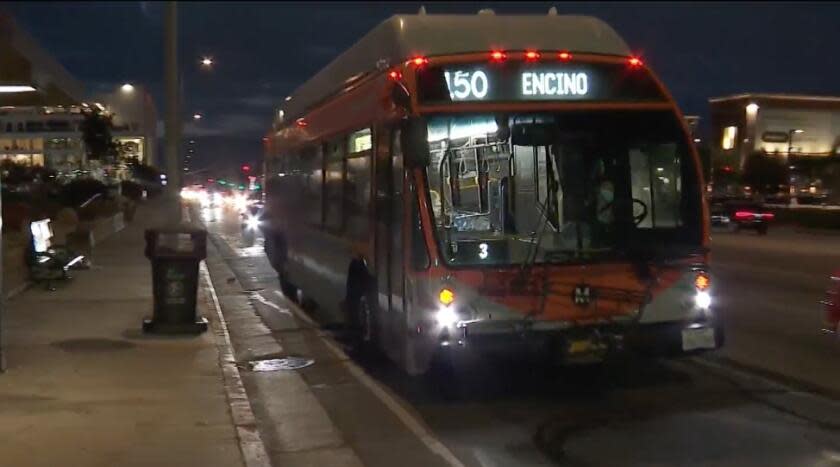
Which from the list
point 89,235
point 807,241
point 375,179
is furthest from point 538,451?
point 807,241

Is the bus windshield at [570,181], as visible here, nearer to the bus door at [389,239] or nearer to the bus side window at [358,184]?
the bus door at [389,239]

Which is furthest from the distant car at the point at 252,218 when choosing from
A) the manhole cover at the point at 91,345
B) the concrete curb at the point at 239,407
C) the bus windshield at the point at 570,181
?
the bus windshield at the point at 570,181

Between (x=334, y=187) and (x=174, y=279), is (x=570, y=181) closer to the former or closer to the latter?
(x=334, y=187)

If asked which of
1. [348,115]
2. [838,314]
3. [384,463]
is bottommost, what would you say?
[384,463]

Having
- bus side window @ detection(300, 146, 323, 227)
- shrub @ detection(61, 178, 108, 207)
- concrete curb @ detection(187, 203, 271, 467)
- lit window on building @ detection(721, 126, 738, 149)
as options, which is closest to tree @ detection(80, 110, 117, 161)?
shrub @ detection(61, 178, 108, 207)

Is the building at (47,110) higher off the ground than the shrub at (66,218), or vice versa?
the building at (47,110)

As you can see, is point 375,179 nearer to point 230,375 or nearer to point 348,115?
point 348,115

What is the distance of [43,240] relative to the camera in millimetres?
19594

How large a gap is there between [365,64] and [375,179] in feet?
5.20

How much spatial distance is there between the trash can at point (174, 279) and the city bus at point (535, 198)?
4.61 m

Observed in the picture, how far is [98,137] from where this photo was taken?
5641 cm

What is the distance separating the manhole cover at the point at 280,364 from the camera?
1210 centimetres

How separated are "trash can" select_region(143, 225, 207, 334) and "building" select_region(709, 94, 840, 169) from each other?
70592 millimetres

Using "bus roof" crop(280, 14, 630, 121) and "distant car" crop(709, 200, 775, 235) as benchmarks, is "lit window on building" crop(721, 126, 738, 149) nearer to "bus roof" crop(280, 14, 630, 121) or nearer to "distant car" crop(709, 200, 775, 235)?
"distant car" crop(709, 200, 775, 235)
